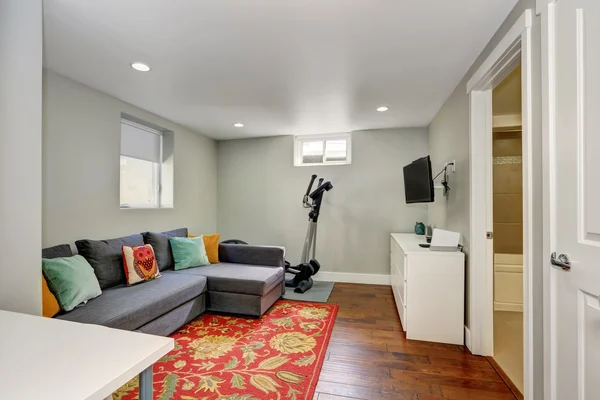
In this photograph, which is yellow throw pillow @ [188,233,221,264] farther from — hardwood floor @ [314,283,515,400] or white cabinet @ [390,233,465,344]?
white cabinet @ [390,233,465,344]

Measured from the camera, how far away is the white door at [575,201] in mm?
1001

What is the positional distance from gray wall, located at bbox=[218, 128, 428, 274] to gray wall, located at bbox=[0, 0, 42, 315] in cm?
321

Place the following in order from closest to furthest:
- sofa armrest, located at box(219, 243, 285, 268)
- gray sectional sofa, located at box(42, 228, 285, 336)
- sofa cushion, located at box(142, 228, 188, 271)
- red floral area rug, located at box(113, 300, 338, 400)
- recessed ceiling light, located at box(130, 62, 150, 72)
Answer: red floral area rug, located at box(113, 300, 338, 400) → gray sectional sofa, located at box(42, 228, 285, 336) → recessed ceiling light, located at box(130, 62, 150, 72) → sofa cushion, located at box(142, 228, 188, 271) → sofa armrest, located at box(219, 243, 285, 268)

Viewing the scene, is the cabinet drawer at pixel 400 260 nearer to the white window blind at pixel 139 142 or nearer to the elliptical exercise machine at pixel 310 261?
the elliptical exercise machine at pixel 310 261

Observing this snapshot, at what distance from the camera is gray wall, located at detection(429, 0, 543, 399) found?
1354mm

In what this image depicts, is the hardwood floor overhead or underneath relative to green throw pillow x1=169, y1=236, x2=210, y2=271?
underneath

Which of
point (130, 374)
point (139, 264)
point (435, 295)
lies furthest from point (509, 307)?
point (139, 264)

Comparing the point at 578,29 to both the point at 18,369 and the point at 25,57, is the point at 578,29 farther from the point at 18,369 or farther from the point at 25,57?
the point at 25,57

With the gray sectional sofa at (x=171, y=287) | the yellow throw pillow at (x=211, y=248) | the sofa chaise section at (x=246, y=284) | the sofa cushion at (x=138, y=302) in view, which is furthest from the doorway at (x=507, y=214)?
the yellow throw pillow at (x=211, y=248)

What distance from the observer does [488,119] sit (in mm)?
2133

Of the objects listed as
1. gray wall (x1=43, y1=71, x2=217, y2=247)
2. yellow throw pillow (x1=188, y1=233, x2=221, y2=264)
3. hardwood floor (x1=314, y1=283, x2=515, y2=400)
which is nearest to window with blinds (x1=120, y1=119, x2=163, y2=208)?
gray wall (x1=43, y1=71, x2=217, y2=247)

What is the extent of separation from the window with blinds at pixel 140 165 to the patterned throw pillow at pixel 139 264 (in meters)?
0.77

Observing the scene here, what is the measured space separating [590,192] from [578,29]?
65 centimetres

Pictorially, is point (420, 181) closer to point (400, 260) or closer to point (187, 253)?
point (400, 260)
